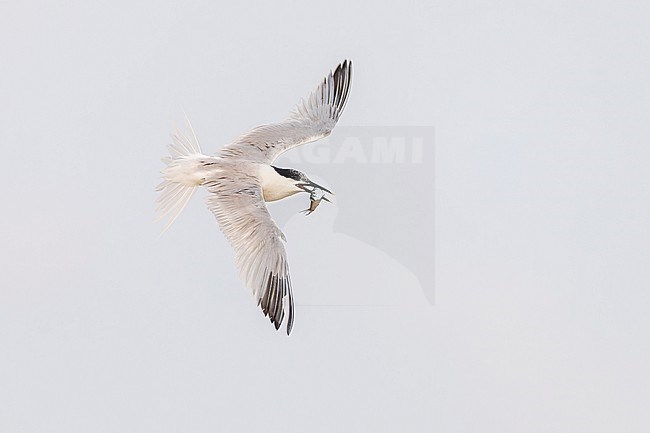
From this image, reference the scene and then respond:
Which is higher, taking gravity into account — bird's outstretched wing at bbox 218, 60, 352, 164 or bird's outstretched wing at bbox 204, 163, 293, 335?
bird's outstretched wing at bbox 218, 60, 352, 164

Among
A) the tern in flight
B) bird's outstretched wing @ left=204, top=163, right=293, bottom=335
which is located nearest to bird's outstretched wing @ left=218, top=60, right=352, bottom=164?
the tern in flight

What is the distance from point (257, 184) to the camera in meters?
6.56

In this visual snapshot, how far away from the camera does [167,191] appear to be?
7.05 metres

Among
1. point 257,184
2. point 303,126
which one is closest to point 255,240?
point 257,184

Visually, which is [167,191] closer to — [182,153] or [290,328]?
[182,153]

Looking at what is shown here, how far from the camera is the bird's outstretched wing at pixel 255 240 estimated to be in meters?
6.15

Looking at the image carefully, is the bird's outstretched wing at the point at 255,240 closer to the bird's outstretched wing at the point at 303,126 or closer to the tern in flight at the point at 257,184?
the tern in flight at the point at 257,184

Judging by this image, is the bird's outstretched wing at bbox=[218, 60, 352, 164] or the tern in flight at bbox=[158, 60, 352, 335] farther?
the bird's outstretched wing at bbox=[218, 60, 352, 164]

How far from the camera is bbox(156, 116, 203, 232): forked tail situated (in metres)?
6.91

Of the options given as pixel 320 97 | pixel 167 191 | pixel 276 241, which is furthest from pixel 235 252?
pixel 320 97

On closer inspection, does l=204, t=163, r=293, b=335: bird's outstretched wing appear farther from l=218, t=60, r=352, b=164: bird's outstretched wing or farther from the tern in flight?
l=218, t=60, r=352, b=164: bird's outstretched wing

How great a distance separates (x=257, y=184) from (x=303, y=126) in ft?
3.05

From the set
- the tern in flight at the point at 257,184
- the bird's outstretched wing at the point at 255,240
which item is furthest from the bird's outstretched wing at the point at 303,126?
the bird's outstretched wing at the point at 255,240

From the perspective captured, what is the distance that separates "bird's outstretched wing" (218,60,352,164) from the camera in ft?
22.7
